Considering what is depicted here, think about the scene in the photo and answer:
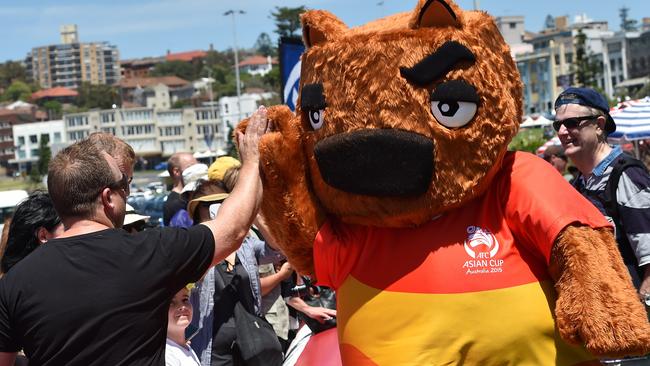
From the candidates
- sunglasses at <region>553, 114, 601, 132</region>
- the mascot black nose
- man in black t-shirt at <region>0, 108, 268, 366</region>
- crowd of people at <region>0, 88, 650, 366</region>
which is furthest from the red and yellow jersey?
sunglasses at <region>553, 114, 601, 132</region>

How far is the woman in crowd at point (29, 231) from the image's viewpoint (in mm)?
4527

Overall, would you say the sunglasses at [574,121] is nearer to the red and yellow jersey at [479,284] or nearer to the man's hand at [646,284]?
Result: the man's hand at [646,284]

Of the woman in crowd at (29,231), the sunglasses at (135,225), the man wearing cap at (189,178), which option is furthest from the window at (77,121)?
the woman in crowd at (29,231)

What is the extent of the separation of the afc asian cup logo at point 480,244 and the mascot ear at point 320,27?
3.35 ft

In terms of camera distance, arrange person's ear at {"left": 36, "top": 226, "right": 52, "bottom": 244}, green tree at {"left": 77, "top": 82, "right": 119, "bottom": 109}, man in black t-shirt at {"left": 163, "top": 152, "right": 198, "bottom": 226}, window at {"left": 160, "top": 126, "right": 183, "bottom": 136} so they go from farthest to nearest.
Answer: green tree at {"left": 77, "top": 82, "right": 119, "bottom": 109} → window at {"left": 160, "top": 126, "right": 183, "bottom": 136} → man in black t-shirt at {"left": 163, "top": 152, "right": 198, "bottom": 226} → person's ear at {"left": 36, "top": 226, "right": 52, "bottom": 244}

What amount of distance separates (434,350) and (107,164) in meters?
1.46

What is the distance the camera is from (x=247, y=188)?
12.8ft

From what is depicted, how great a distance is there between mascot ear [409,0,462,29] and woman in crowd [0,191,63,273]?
1942 millimetres

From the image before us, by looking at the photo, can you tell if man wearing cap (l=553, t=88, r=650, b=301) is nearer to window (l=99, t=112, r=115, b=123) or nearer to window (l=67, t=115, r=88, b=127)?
window (l=99, t=112, r=115, b=123)

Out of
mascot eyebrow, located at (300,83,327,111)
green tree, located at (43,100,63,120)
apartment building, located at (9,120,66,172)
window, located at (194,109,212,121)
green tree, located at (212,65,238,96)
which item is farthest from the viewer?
green tree, located at (43,100,63,120)

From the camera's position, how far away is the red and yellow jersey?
12.4 feet

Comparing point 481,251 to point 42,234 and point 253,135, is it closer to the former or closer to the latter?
point 253,135

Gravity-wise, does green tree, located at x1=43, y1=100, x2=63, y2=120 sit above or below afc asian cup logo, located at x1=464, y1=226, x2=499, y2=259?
above

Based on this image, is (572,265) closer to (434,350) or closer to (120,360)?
(434,350)
